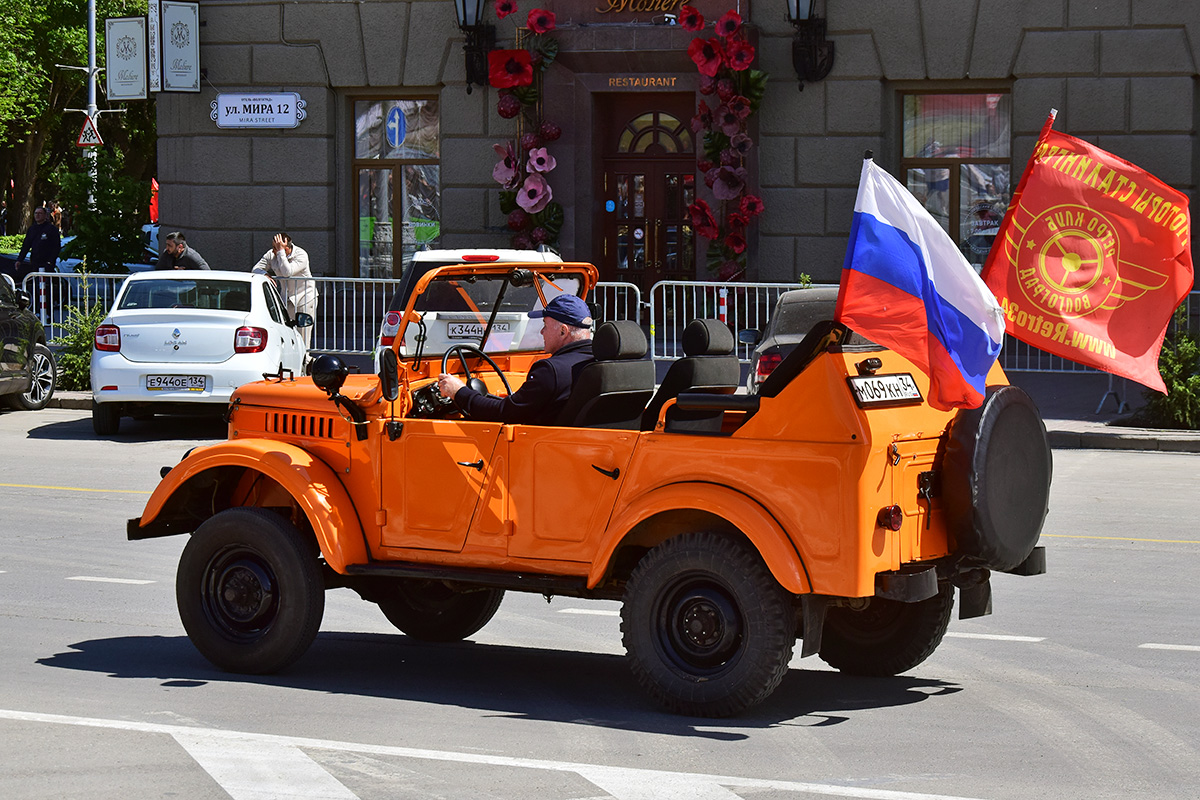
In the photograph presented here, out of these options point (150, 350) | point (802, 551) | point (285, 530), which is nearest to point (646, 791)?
point (802, 551)

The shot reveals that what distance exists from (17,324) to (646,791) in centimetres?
1492

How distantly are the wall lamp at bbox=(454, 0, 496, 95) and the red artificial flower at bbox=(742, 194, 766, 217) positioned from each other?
399 centimetres

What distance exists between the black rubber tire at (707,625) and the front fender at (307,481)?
1.30 metres

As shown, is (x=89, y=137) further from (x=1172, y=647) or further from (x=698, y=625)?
(x=698, y=625)

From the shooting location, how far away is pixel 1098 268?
6922mm

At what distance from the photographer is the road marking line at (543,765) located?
569cm

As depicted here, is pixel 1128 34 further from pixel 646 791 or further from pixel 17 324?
pixel 646 791

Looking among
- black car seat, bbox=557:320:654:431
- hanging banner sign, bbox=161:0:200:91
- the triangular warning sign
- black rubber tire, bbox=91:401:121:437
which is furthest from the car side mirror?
the triangular warning sign

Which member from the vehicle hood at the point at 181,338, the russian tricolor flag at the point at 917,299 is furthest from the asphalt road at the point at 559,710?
the vehicle hood at the point at 181,338

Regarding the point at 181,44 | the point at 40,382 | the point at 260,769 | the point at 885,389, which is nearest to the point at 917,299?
the point at 885,389

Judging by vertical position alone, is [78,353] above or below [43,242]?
below

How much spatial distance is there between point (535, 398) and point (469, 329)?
1.10m

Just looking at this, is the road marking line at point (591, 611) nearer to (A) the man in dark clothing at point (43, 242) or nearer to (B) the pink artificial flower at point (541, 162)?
(B) the pink artificial flower at point (541, 162)

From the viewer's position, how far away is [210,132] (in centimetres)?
2500
